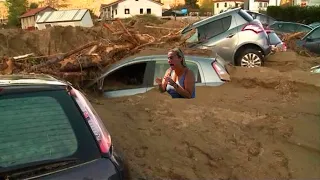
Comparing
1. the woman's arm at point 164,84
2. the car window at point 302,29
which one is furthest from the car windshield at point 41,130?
the car window at point 302,29

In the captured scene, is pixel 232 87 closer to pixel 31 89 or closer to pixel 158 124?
pixel 158 124

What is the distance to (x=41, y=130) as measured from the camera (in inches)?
118

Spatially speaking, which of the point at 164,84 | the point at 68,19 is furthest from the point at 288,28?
the point at 68,19

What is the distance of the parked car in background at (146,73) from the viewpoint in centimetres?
737

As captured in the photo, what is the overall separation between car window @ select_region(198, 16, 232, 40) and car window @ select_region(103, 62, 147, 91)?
16.8 ft

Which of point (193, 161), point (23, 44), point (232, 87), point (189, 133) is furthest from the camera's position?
point (23, 44)

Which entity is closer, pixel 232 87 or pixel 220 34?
pixel 232 87

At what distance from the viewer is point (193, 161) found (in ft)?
16.5

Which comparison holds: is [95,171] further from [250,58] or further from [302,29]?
[302,29]

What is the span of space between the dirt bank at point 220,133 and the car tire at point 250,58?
412cm

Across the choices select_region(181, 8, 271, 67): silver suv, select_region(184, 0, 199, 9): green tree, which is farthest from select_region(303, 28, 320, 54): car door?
select_region(184, 0, 199, 9): green tree

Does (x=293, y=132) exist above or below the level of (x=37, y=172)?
below

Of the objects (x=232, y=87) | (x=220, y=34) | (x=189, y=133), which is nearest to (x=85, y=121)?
(x=189, y=133)

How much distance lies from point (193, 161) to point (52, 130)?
2.33 metres
